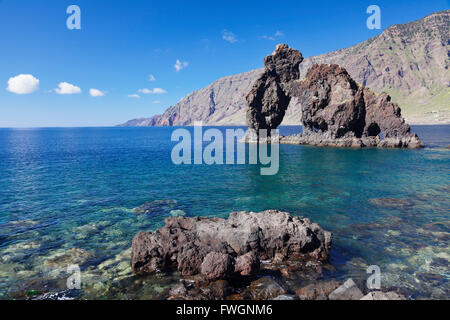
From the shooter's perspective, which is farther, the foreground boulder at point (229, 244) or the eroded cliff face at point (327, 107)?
the eroded cliff face at point (327, 107)

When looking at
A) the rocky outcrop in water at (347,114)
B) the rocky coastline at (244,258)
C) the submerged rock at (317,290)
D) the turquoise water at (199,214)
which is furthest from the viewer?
the rocky outcrop in water at (347,114)

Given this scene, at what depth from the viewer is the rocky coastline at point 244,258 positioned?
39.8 feet

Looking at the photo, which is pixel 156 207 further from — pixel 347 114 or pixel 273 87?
pixel 273 87

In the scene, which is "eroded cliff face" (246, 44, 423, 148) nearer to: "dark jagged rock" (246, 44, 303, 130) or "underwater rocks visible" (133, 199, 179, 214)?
"dark jagged rock" (246, 44, 303, 130)

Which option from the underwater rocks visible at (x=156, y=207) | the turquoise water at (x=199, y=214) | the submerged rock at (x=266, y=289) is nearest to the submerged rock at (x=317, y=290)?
the submerged rock at (x=266, y=289)

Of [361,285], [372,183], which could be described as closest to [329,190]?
[372,183]

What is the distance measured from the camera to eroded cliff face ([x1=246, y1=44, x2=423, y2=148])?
263ft

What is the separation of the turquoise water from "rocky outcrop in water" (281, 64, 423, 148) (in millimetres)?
32557

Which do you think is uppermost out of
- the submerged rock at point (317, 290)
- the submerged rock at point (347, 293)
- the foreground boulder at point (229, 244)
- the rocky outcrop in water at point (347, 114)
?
the rocky outcrop in water at point (347, 114)

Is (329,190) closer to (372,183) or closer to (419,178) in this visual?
(372,183)

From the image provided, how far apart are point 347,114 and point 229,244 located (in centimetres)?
7986

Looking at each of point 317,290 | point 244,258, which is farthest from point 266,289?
point 317,290

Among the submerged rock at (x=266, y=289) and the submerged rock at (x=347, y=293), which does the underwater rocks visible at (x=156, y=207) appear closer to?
the submerged rock at (x=266, y=289)

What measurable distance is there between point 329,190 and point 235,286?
2367 cm
